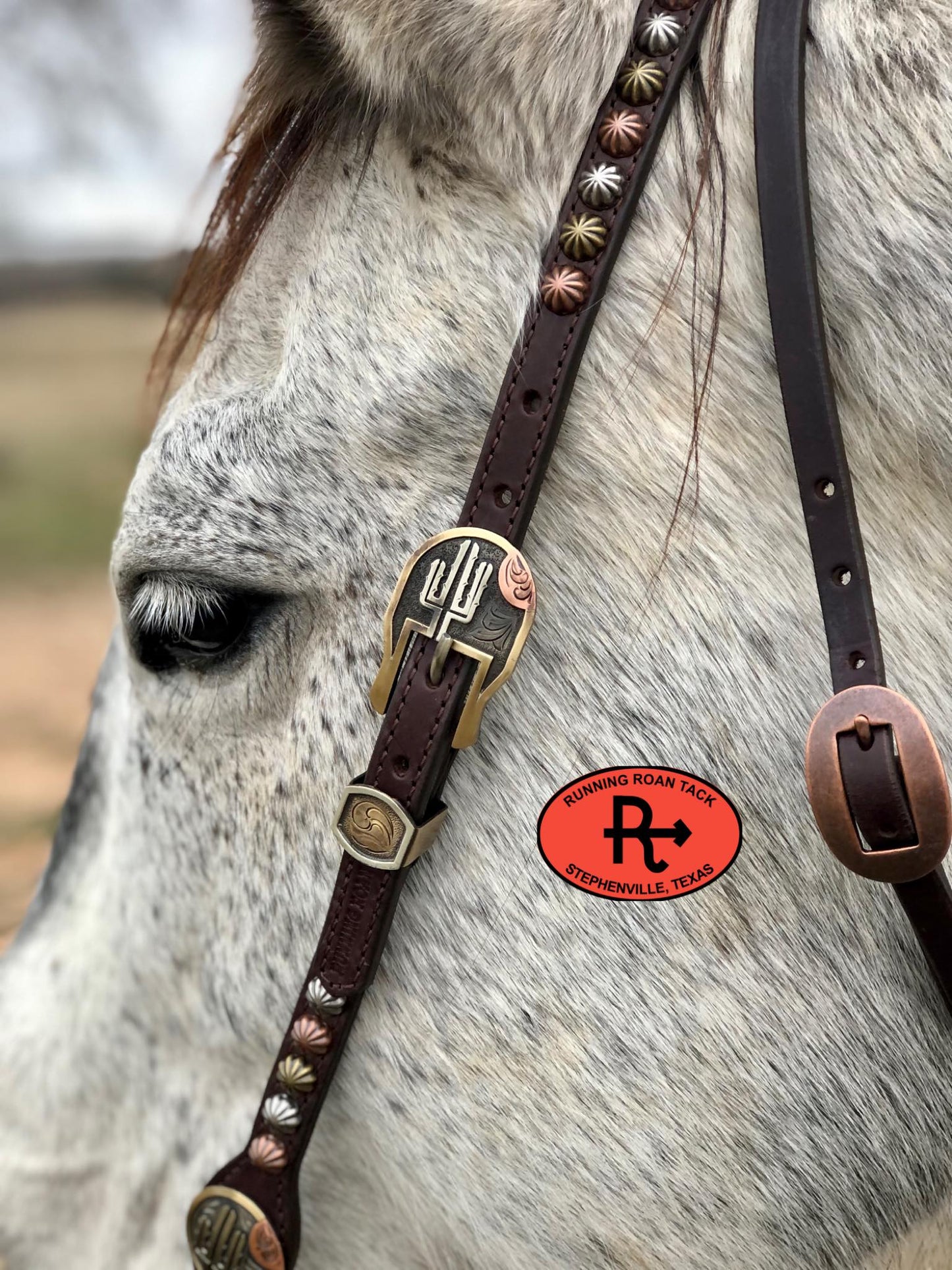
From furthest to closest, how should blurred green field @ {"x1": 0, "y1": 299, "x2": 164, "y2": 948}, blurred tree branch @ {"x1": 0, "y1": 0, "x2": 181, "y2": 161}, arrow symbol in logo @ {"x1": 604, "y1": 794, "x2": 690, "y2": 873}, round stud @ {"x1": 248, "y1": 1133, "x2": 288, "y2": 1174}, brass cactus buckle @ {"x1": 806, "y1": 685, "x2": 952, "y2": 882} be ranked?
blurred tree branch @ {"x1": 0, "y1": 0, "x2": 181, "y2": 161}
blurred green field @ {"x1": 0, "y1": 299, "x2": 164, "y2": 948}
round stud @ {"x1": 248, "y1": 1133, "x2": 288, "y2": 1174}
arrow symbol in logo @ {"x1": 604, "y1": 794, "x2": 690, "y2": 873}
brass cactus buckle @ {"x1": 806, "y1": 685, "x2": 952, "y2": 882}

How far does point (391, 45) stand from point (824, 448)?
0.44m

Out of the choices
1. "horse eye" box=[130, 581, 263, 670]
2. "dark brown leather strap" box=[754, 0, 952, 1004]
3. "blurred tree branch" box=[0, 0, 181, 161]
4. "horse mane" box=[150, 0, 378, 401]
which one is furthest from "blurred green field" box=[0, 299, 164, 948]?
"dark brown leather strap" box=[754, 0, 952, 1004]

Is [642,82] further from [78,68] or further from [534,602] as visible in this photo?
[78,68]

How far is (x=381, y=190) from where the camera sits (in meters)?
0.89

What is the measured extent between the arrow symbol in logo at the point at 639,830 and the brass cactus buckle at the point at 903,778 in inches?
5.2

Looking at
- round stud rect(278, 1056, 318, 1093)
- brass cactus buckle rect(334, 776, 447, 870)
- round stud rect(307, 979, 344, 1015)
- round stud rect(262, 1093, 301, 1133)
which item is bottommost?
round stud rect(262, 1093, 301, 1133)

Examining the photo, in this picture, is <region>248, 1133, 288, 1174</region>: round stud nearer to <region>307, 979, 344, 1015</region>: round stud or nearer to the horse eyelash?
<region>307, 979, 344, 1015</region>: round stud

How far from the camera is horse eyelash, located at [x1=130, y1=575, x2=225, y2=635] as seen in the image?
0.93 m

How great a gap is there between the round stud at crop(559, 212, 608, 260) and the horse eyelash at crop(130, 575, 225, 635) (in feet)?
1.31

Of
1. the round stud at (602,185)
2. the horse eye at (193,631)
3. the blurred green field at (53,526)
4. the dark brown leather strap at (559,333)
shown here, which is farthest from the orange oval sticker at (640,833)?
A: the blurred green field at (53,526)

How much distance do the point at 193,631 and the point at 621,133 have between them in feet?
1.72

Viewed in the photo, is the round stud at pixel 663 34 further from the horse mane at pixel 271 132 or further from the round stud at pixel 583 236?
the horse mane at pixel 271 132

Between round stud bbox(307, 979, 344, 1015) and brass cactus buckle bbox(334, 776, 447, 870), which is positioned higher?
brass cactus buckle bbox(334, 776, 447, 870)

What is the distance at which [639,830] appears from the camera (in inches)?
33.3
